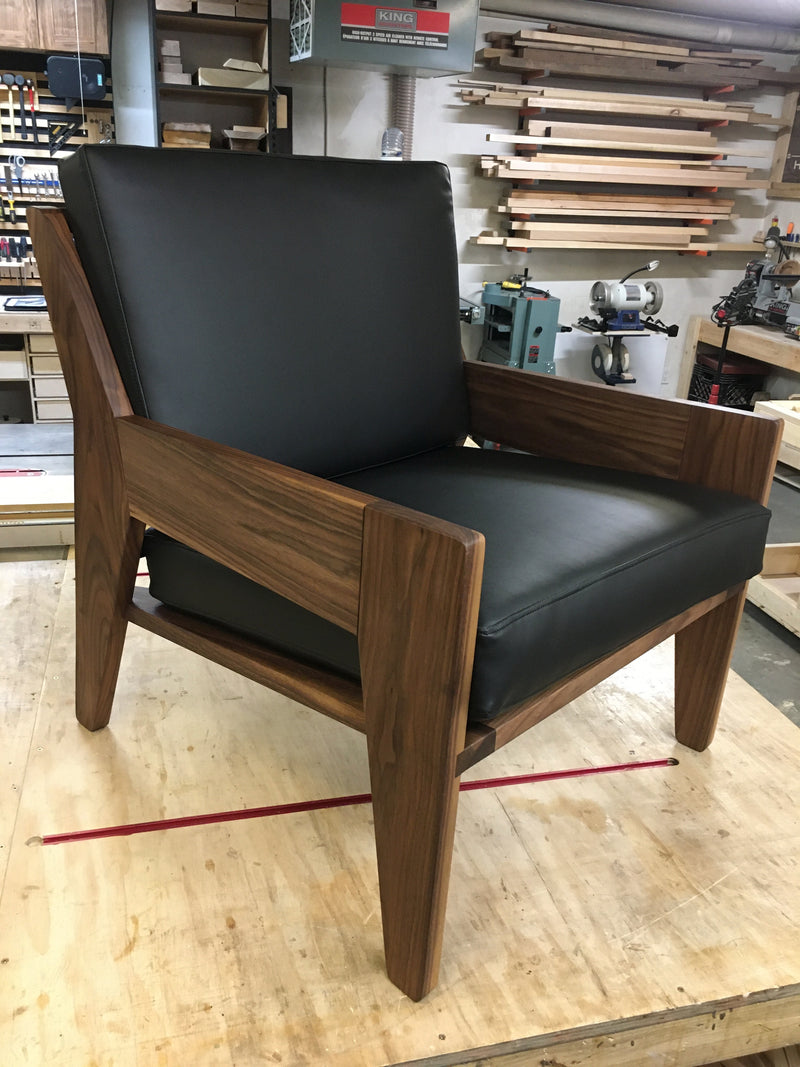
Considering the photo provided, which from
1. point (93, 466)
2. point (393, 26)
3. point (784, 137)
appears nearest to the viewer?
point (93, 466)

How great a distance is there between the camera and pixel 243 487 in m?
0.90

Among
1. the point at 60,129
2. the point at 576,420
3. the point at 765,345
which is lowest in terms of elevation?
the point at 765,345

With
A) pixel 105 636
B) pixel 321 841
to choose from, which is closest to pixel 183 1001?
pixel 321 841

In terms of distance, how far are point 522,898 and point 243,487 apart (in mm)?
624

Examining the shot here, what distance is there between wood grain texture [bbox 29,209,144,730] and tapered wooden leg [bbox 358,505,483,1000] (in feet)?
1.58

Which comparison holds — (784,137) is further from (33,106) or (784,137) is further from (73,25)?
(33,106)

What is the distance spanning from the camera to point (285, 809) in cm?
118

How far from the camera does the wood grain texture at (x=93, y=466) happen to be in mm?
1077

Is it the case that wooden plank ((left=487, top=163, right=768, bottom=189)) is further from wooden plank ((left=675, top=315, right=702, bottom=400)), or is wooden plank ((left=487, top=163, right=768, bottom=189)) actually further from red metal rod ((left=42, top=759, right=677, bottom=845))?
red metal rod ((left=42, top=759, right=677, bottom=845))

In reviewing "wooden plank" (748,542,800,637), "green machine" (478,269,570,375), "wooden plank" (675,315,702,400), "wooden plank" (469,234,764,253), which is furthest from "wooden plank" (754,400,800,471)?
"wooden plank" (675,315,702,400)

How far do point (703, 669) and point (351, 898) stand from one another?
65cm

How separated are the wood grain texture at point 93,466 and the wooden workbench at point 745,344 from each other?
3269mm

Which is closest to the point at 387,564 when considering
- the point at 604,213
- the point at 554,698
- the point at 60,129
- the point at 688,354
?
the point at 554,698

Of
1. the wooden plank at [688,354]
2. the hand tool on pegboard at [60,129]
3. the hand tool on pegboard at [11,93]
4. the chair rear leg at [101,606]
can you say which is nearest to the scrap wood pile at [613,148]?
the wooden plank at [688,354]
